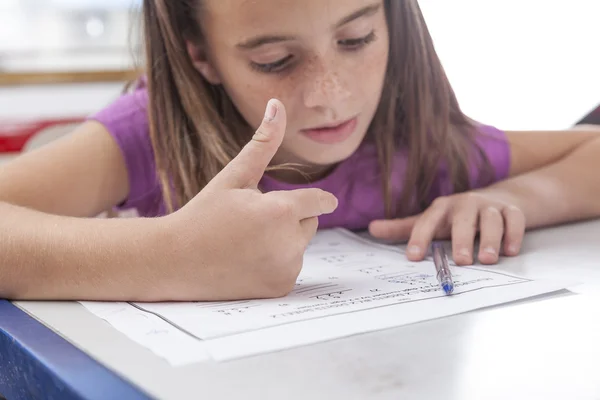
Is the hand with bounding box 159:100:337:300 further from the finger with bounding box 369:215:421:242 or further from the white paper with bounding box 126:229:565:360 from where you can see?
the finger with bounding box 369:215:421:242

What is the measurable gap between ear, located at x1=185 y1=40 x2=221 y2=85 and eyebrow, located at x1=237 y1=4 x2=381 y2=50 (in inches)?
5.3

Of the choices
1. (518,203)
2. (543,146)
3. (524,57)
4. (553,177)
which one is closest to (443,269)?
(518,203)

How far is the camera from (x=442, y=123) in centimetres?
100

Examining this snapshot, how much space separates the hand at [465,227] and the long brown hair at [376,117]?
6.2 inches

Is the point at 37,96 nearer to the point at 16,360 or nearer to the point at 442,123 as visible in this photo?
the point at 442,123

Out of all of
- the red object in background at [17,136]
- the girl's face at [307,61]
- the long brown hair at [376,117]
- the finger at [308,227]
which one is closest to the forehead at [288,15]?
the girl's face at [307,61]

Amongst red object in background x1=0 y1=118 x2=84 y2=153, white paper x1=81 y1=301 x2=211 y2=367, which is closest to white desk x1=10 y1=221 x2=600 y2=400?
white paper x1=81 y1=301 x2=211 y2=367

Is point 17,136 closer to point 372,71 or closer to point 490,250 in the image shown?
point 372,71

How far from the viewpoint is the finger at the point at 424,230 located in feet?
2.39

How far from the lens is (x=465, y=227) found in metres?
0.76

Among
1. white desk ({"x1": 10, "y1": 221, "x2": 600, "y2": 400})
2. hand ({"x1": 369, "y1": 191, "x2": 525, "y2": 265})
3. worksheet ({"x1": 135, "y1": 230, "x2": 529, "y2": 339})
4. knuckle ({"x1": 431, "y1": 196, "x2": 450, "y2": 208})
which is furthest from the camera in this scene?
knuckle ({"x1": 431, "y1": 196, "x2": 450, "y2": 208})

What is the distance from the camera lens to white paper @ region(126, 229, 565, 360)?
0.47m

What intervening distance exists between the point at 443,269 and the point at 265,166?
18 cm

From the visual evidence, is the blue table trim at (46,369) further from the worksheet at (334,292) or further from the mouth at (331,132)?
the mouth at (331,132)
